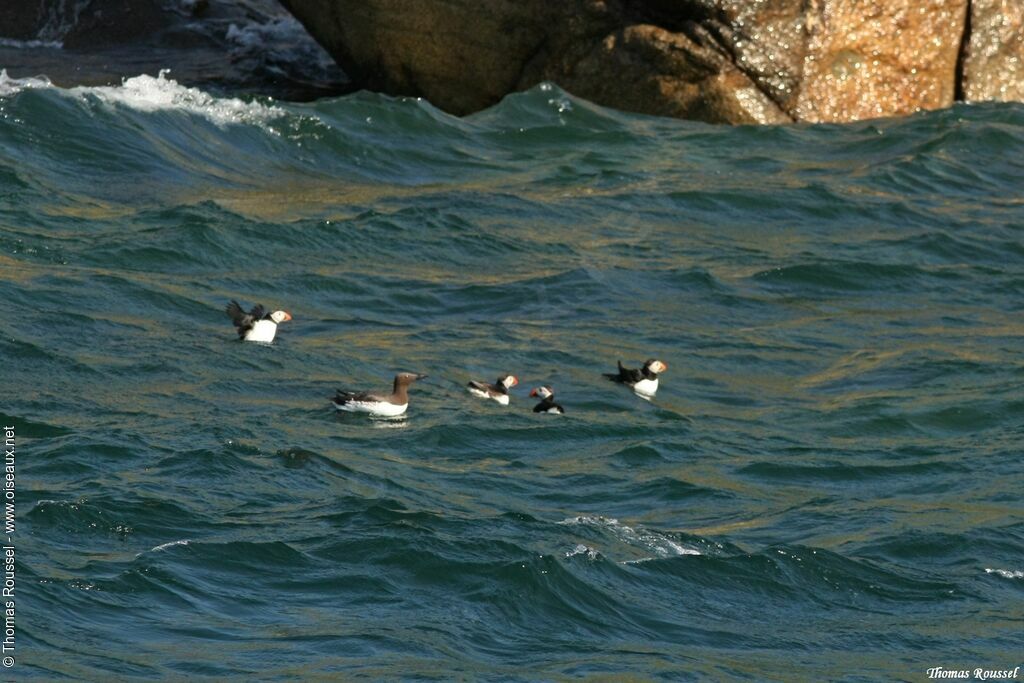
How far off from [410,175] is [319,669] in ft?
38.1


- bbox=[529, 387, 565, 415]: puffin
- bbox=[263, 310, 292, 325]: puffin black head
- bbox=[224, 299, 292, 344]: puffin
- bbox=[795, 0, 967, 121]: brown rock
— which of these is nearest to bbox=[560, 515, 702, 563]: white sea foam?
bbox=[529, 387, 565, 415]: puffin

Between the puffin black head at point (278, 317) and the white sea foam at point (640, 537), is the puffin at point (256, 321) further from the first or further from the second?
the white sea foam at point (640, 537)

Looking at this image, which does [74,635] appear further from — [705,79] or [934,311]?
[705,79]

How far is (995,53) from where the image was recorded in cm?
2200

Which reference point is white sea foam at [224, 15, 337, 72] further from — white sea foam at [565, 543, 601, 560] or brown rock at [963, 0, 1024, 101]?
white sea foam at [565, 543, 601, 560]

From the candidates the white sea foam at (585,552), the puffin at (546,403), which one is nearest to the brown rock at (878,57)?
the puffin at (546,403)

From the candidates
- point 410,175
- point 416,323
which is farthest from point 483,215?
point 416,323

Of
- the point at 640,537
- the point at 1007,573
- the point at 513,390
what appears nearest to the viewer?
the point at 1007,573

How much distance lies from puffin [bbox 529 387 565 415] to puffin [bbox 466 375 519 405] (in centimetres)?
20

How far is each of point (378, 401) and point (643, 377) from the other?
2201mm

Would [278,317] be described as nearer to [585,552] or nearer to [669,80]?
[585,552]

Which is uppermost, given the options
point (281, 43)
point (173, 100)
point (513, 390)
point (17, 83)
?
point (281, 43)

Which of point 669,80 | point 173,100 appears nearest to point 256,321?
point 173,100

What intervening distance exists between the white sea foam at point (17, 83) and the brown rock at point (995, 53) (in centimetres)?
1006
